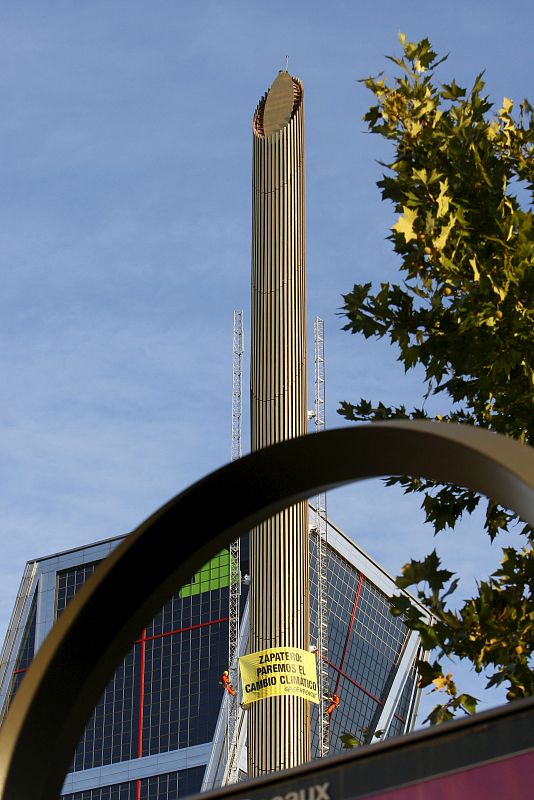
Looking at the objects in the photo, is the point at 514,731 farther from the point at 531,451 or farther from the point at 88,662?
the point at 88,662

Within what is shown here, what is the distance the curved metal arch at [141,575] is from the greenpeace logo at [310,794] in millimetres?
840

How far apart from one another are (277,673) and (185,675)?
45.3m

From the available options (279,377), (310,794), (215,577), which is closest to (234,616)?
(215,577)

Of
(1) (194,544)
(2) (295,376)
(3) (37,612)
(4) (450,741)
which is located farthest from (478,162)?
(3) (37,612)

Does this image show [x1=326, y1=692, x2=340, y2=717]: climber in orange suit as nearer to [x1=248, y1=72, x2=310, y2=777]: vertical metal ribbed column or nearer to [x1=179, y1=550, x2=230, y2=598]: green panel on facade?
[x1=179, y1=550, x2=230, y2=598]: green panel on facade

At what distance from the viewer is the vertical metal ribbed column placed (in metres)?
34.4

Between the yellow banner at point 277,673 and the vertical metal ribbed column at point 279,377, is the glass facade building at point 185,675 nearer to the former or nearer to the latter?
the vertical metal ribbed column at point 279,377

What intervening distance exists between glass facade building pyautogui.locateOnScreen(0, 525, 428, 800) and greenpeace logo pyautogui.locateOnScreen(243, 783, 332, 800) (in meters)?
68.6

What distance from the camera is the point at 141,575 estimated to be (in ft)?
12.5

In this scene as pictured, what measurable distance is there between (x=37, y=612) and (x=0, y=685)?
558 centimetres

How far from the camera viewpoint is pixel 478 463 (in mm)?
3195

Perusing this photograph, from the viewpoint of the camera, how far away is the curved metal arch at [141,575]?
142 inches

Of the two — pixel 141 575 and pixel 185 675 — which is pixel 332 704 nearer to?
pixel 185 675

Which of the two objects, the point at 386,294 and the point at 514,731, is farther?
the point at 386,294
